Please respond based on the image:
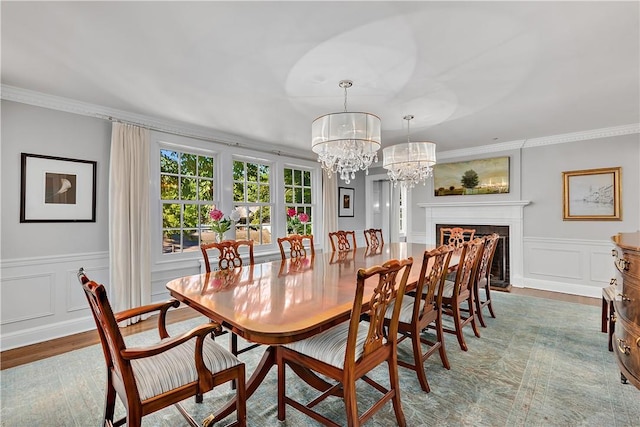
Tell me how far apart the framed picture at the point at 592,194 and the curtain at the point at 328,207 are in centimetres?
367

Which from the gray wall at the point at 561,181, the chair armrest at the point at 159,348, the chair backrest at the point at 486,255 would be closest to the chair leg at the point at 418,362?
the chair armrest at the point at 159,348

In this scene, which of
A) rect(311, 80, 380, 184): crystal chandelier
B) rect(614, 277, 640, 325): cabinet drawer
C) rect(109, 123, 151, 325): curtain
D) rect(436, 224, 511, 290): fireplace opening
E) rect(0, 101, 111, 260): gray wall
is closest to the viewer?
rect(614, 277, 640, 325): cabinet drawer

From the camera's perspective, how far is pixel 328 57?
221cm

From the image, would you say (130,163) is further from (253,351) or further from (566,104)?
(566,104)

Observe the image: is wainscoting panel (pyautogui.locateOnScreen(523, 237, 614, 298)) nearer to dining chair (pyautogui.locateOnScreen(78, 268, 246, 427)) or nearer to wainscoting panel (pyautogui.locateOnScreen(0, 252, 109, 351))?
dining chair (pyautogui.locateOnScreen(78, 268, 246, 427))

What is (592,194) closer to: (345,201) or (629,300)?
(629,300)

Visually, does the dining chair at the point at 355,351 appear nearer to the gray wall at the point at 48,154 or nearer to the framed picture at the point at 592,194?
the gray wall at the point at 48,154

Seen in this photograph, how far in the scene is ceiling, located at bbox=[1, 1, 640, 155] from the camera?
1752mm

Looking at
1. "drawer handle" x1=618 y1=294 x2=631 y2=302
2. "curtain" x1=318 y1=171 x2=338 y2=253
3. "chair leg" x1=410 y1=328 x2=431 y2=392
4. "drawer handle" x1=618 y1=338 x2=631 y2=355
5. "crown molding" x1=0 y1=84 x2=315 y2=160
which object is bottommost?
"chair leg" x1=410 y1=328 x2=431 y2=392

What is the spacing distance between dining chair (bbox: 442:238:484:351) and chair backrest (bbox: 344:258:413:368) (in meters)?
0.92

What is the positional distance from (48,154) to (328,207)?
407 centimetres

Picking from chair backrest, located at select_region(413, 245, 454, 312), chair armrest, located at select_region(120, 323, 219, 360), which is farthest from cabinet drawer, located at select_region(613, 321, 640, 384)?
chair armrest, located at select_region(120, 323, 219, 360)

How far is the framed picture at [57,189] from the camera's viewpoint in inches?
113

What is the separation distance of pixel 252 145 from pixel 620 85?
4310mm
